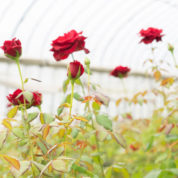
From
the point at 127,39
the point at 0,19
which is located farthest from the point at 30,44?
the point at 127,39

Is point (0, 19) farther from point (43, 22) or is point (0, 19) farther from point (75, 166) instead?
point (75, 166)

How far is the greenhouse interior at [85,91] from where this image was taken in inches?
23.5

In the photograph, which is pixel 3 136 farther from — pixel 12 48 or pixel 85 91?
pixel 85 91

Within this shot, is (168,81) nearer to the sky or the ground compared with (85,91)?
nearer to the sky

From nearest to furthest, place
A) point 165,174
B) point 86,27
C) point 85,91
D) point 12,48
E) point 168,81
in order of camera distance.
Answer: point 12,48 < point 165,174 < point 168,81 < point 85,91 < point 86,27

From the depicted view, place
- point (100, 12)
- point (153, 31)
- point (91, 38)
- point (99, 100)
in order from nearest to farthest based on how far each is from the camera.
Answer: point (99, 100), point (153, 31), point (100, 12), point (91, 38)

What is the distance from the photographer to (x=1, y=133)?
0.55 m

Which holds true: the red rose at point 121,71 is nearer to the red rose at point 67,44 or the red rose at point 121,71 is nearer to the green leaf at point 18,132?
the red rose at point 67,44

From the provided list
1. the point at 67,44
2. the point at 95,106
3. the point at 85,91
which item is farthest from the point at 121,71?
the point at 85,91

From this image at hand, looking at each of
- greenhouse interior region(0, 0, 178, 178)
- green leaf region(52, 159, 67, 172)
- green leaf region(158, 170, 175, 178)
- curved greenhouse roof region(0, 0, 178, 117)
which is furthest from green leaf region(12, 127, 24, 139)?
curved greenhouse roof region(0, 0, 178, 117)

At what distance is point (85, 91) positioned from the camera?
3332 mm

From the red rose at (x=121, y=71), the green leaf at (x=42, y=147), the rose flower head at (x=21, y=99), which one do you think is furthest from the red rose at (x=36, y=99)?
the red rose at (x=121, y=71)

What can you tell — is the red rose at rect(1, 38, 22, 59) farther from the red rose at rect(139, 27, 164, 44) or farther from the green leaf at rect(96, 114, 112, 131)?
the red rose at rect(139, 27, 164, 44)

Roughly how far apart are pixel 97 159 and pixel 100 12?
5.23 m
